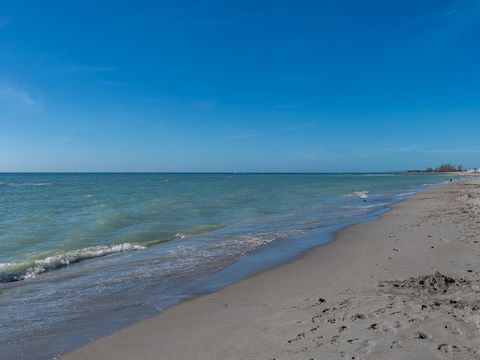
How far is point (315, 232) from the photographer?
15094 mm

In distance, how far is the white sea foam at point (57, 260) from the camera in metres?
9.77

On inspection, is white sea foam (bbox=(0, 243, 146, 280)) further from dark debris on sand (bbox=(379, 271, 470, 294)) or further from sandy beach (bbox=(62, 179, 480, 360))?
dark debris on sand (bbox=(379, 271, 470, 294))

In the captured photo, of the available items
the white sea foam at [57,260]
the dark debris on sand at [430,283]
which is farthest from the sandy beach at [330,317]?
the white sea foam at [57,260]

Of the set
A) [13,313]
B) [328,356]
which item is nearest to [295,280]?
[328,356]

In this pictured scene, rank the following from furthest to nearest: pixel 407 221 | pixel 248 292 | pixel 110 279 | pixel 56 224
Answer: pixel 56 224, pixel 407 221, pixel 110 279, pixel 248 292

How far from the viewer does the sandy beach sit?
14.3 ft

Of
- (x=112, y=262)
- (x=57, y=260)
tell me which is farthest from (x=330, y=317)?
(x=57, y=260)

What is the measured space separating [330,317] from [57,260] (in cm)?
836

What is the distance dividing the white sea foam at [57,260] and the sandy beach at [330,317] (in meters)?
5.33

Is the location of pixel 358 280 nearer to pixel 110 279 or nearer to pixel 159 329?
pixel 159 329

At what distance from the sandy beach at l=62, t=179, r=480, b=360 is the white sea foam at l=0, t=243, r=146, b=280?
533 cm

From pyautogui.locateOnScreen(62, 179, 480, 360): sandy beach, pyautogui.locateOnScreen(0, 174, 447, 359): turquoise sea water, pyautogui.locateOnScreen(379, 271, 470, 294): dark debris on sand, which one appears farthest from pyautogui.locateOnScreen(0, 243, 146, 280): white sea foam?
pyautogui.locateOnScreen(379, 271, 470, 294): dark debris on sand

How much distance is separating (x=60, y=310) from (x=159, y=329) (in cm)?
227

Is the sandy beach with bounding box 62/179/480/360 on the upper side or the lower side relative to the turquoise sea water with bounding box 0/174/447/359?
upper
